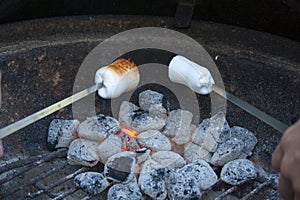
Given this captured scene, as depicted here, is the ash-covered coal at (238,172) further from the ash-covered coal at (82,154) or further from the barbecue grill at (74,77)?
the ash-covered coal at (82,154)

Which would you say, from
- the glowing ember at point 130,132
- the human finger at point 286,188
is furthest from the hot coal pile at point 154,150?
the human finger at point 286,188

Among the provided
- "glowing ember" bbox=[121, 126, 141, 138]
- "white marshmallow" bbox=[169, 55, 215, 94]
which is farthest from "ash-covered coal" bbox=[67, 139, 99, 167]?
→ "white marshmallow" bbox=[169, 55, 215, 94]

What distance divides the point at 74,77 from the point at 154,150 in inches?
12.3

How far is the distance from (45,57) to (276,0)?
62 centimetres

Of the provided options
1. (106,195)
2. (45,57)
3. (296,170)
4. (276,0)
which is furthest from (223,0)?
(296,170)

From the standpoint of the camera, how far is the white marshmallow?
147 cm

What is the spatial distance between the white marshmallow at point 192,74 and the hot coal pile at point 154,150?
8 cm

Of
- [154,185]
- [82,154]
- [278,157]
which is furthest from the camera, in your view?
[82,154]

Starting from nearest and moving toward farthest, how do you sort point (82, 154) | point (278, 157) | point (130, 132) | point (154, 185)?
1. point (278, 157)
2. point (154, 185)
3. point (82, 154)
4. point (130, 132)

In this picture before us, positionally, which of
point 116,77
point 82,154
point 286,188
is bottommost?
point 82,154

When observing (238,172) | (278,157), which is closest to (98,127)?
(238,172)

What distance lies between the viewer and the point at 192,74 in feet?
4.83

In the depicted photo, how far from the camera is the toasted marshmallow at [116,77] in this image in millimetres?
1476

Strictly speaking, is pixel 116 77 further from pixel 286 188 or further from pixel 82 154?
pixel 286 188
